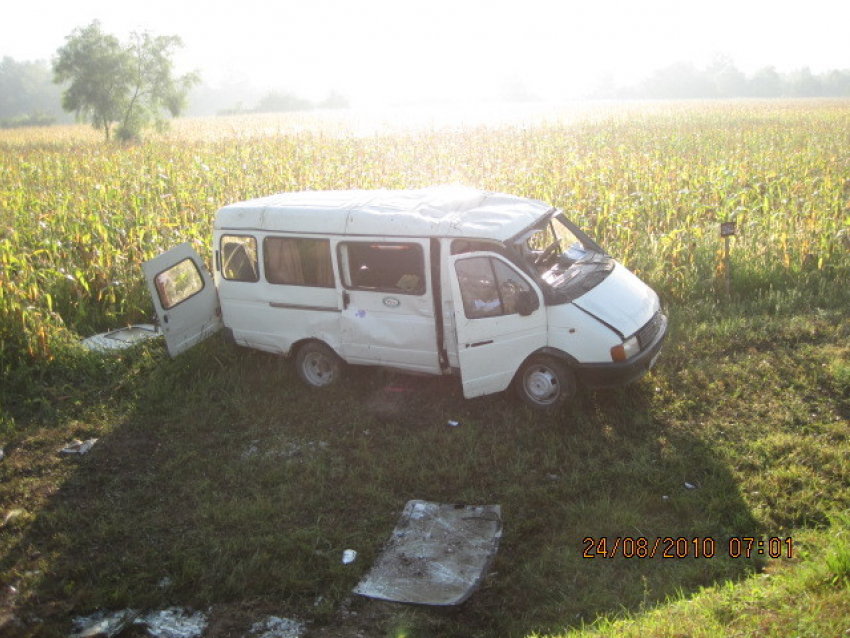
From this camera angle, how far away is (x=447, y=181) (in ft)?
60.0

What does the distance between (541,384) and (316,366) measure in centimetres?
275

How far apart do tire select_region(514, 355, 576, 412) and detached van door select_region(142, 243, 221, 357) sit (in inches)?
162

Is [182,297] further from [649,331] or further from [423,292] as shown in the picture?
[649,331]

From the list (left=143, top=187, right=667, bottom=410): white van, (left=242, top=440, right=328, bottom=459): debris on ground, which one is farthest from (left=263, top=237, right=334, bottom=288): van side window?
(left=242, top=440, right=328, bottom=459): debris on ground

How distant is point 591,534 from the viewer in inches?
229

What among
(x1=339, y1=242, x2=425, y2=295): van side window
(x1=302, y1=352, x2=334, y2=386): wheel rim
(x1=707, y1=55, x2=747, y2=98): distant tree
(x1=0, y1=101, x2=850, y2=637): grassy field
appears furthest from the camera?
(x1=707, y1=55, x2=747, y2=98): distant tree

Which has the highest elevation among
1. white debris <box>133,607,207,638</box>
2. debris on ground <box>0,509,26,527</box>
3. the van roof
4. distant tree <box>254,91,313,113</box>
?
distant tree <box>254,91,313,113</box>

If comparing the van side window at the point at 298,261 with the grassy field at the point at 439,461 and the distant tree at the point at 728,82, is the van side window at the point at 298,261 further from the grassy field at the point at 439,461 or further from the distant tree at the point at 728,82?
the distant tree at the point at 728,82

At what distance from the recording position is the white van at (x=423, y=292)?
7461mm

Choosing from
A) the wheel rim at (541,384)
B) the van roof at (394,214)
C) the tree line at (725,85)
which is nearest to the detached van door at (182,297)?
the van roof at (394,214)

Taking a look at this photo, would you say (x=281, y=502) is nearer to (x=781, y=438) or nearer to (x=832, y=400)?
(x=781, y=438)

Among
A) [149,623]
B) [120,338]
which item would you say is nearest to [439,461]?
[149,623]

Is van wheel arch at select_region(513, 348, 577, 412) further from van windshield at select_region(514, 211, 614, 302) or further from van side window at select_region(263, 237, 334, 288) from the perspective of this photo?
van side window at select_region(263, 237, 334, 288)

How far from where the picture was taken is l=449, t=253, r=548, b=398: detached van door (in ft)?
24.5
